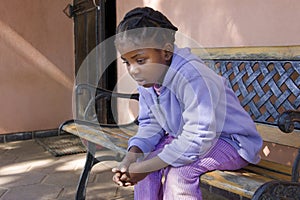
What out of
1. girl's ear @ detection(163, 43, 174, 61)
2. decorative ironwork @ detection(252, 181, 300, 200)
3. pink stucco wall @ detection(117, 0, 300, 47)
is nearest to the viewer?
decorative ironwork @ detection(252, 181, 300, 200)

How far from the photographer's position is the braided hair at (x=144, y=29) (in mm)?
1245

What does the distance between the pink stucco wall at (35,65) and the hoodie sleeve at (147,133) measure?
2.90m

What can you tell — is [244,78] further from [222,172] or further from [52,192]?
[52,192]

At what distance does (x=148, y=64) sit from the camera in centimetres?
126

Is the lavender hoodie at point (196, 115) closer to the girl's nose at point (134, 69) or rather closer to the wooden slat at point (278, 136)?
the girl's nose at point (134, 69)

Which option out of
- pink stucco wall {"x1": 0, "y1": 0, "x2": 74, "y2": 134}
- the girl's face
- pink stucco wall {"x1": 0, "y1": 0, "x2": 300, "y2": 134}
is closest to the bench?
the girl's face

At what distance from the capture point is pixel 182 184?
1210 mm

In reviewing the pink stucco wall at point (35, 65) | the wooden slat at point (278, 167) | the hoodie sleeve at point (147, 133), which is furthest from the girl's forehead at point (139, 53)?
the pink stucco wall at point (35, 65)

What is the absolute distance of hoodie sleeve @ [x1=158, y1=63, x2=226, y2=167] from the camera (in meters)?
1.18

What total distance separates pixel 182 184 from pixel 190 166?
0.07 metres

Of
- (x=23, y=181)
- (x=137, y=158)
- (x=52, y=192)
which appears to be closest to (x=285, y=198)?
(x=137, y=158)

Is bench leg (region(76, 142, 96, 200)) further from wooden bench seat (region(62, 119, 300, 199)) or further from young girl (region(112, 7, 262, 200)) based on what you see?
young girl (region(112, 7, 262, 200))

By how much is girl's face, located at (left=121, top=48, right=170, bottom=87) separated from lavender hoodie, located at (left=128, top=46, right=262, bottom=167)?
3 cm

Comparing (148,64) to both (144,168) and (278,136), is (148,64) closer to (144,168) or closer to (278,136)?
(144,168)
